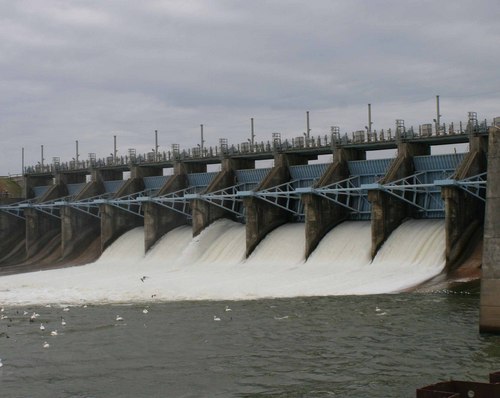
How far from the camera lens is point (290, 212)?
205 feet

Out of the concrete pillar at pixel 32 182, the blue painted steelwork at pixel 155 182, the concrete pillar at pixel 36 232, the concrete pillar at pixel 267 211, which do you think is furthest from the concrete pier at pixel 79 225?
the concrete pillar at pixel 267 211

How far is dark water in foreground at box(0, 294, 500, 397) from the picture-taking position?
23.6m

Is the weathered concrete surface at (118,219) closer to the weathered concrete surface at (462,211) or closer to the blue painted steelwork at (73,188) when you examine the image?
the blue painted steelwork at (73,188)

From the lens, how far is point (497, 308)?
29203 mm

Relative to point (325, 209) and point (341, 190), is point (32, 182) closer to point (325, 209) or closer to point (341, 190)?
point (325, 209)

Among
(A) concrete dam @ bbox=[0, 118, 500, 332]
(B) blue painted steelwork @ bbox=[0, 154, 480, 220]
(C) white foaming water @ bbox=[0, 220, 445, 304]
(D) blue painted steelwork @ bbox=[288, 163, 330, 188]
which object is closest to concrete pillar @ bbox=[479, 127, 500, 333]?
(A) concrete dam @ bbox=[0, 118, 500, 332]

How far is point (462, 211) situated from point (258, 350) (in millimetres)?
22316

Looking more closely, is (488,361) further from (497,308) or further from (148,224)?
(148,224)

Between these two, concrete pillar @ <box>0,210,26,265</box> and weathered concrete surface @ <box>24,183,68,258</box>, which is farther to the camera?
→ concrete pillar @ <box>0,210,26,265</box>

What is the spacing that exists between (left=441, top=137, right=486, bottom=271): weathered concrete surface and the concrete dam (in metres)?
0.08

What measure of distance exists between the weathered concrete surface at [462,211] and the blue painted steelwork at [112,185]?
39.9m

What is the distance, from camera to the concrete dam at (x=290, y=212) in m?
45.8

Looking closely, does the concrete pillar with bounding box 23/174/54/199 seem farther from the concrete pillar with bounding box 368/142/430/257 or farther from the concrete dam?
the concrete pillar with bounding box 368/142/430/257

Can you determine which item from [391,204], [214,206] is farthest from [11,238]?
[391,204]
